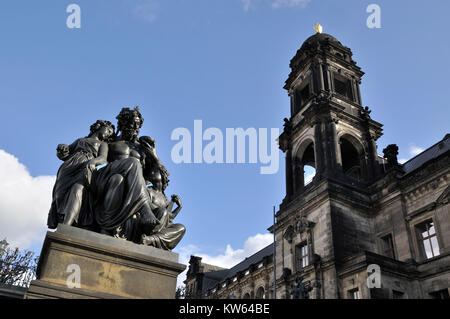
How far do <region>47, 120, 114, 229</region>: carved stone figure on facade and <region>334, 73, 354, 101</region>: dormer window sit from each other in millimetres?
32203

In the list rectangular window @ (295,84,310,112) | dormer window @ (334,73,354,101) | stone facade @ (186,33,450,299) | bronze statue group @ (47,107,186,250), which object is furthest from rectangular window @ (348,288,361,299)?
dormer window @ (334,73,354,101)

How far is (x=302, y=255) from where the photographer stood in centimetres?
2536

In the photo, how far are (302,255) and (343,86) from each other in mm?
17881

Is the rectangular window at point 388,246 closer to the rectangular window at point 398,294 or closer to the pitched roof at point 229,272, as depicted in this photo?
the rectangular window at point 398,294

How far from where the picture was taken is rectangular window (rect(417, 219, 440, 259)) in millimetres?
20944

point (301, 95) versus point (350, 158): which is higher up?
point (301, 95)

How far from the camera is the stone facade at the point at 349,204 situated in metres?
20.3

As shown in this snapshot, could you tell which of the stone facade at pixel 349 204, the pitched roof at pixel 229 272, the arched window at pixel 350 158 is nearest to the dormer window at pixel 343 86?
the stone facade at pixel 349 204

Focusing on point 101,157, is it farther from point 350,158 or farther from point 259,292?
point 259,292

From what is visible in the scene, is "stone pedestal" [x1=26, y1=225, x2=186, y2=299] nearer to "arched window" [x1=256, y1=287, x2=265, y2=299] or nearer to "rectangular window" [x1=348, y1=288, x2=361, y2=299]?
"rectangular window" [x1=348, y1=288, x2=361, y2=299]

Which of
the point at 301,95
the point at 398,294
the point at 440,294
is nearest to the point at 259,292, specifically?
the point at 301,95

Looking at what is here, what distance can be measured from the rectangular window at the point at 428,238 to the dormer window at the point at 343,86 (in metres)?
15.2
